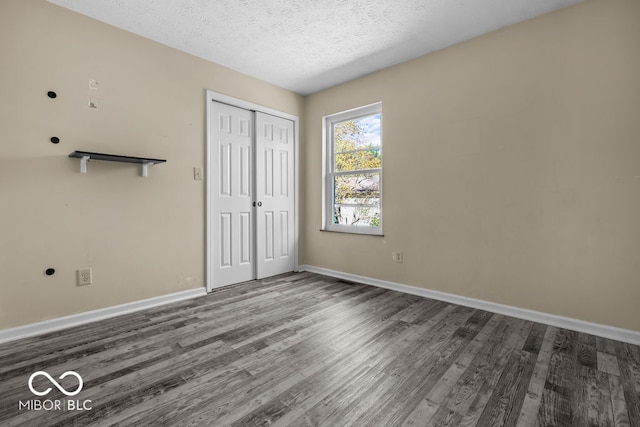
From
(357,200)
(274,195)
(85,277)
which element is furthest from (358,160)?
Result: (85,277)

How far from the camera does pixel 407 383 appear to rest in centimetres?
169

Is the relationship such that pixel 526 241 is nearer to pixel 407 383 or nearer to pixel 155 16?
pixel 407 383

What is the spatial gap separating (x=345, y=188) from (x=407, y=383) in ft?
9.19

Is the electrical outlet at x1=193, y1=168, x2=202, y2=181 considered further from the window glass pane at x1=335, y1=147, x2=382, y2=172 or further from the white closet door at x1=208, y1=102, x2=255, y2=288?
the window glass pane at x1=335, y1=147, x2=382, y2=172

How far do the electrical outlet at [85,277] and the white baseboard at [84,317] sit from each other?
0.25 meters

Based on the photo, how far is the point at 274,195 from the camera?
13.6 feet

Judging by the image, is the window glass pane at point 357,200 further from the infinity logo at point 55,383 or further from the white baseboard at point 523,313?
the infinity logo at point 55,383

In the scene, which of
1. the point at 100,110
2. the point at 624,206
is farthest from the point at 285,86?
the point at 624,206

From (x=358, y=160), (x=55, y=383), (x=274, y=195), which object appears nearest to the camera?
(x=55, y=383)

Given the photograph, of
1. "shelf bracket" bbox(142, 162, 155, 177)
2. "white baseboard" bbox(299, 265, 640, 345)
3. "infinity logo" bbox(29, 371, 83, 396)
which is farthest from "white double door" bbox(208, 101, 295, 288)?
"infinity logo" bbox(29, 371, 83, 396)

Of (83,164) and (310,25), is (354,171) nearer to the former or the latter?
(310,25)

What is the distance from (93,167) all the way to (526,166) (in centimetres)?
380

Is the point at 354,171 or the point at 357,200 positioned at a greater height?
the point at 354,171

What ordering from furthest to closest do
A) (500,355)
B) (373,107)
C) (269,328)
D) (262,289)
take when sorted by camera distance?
(373,107) < (262,289) < (269,328) < (500,355)
